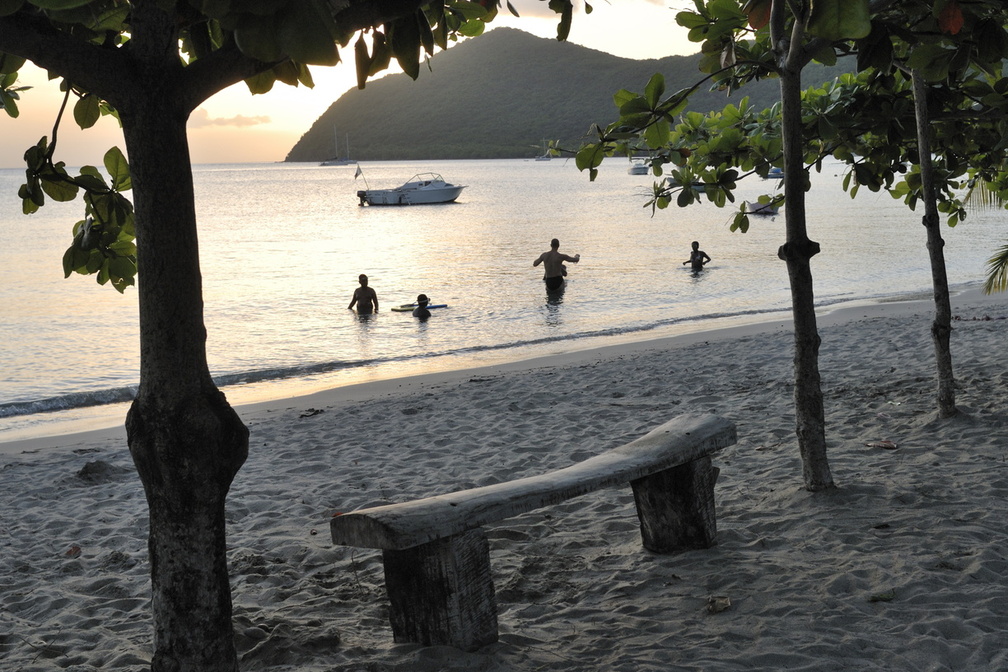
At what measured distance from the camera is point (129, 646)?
368 centimetres

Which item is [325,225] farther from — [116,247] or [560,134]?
[560,134]

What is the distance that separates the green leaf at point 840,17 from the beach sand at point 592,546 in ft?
7.30

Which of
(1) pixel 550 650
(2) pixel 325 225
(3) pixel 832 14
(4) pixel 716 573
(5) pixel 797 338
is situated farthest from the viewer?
(2) pixel 325 225

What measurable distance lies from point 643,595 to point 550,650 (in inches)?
25.5

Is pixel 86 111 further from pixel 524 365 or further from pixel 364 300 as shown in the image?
pixel 364 300

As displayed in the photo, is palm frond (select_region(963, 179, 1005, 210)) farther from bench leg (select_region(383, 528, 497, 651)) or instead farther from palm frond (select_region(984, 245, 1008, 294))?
bench leg (select_region(383, 528, 497, 651))

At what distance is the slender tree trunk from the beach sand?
224 millimetres

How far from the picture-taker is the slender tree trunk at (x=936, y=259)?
5.42 meters

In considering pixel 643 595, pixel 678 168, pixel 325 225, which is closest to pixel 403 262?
pixel 325 225

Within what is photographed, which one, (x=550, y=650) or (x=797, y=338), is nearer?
(x=550, y=650)

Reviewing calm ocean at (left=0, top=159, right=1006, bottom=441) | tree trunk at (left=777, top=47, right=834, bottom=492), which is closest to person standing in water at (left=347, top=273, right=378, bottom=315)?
calm ocean at (left=0, top=159, right=1006, bottom=441)

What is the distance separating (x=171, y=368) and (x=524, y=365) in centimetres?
1029

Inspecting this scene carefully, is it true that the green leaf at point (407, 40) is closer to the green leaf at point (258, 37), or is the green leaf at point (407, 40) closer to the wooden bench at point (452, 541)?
the green leaf at point (258, 37)

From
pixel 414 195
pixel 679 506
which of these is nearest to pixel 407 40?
pixel 679 506
